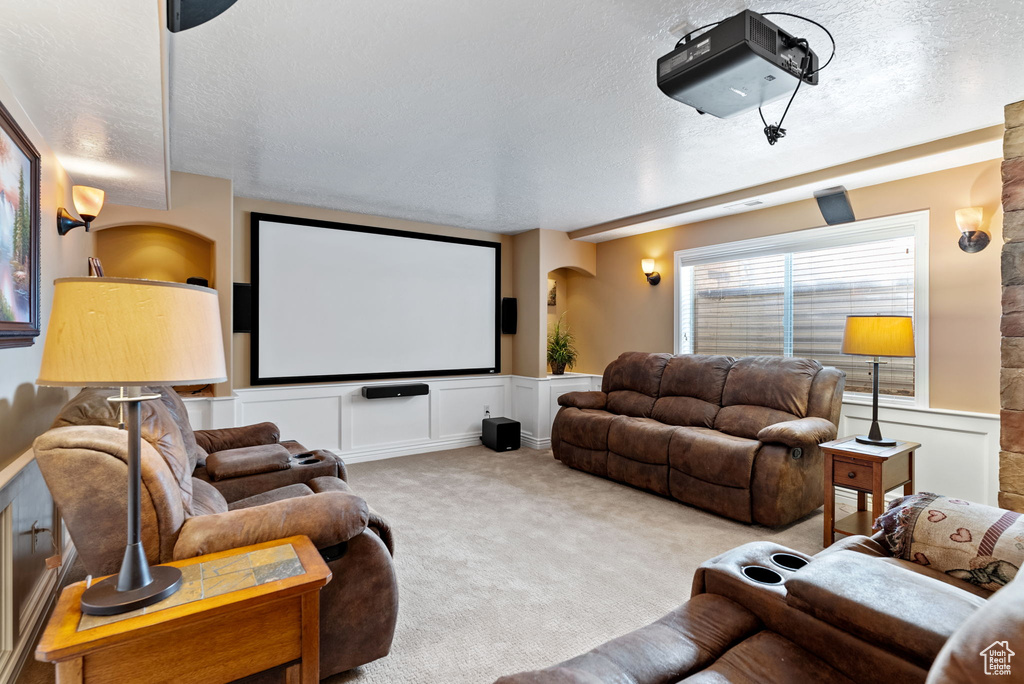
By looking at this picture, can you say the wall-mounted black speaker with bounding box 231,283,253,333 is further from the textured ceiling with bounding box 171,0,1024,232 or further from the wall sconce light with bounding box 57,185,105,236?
the wall sconce light with bounding box 57,185,105,236

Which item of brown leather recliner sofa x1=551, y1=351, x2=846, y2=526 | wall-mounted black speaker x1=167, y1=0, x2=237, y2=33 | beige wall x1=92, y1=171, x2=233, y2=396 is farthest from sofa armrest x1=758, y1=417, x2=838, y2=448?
beige wall x1=92, y1=171, x2=233, y2=396

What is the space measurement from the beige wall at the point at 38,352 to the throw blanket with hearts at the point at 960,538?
330 cm

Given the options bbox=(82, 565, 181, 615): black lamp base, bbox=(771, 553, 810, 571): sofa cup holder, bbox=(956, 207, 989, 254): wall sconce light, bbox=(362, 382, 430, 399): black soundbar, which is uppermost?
bbox=(956, 207, 989, 254): wall sconce light

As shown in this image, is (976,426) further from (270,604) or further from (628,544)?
(270,604)

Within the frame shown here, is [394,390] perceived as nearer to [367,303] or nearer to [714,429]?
[367,303]

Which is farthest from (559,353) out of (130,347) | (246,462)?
(130,347)

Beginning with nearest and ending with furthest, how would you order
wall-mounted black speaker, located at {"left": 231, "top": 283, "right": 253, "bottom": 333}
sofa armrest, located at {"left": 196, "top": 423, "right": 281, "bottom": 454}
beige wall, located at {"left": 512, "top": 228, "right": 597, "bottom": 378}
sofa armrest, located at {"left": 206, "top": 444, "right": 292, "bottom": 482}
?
sofa armrest, located at {"left": 206, "top": 444, "right": 292, "bottom": 482} → sofa armrest, located at {"left": 196, "top": 423, "right": 281, "bottom": 454} → wall-mounted black speaker, located at {"left": 231, "top": 283, "right": 253, "bottom": 333} → beige wall, located at {"left": 512, "top": 228, "right": 597, "bottom": 378}

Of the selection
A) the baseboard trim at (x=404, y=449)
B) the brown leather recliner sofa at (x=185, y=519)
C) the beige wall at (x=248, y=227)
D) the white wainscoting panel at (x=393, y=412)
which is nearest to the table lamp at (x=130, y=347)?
the brown leather recliner sofa at (x=185, y=519)

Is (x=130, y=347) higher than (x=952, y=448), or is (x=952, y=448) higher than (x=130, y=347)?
(x=130, y=347)

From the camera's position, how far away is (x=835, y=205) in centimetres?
409

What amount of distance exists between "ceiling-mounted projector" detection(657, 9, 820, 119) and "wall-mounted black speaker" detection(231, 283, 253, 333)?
399cm

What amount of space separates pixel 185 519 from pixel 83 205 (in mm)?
2462

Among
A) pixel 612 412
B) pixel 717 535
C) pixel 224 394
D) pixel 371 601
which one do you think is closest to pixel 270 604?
pixel 371 601

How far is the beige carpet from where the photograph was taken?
2.09m
